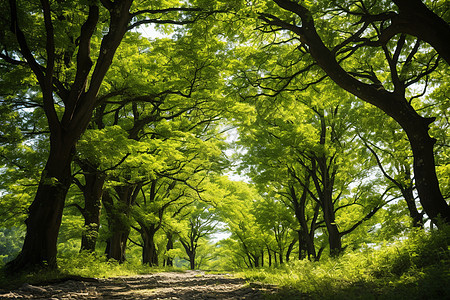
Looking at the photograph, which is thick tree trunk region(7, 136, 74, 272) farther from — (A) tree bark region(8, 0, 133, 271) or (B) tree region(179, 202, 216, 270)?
(B) tree region(179, 202, 216, 270)

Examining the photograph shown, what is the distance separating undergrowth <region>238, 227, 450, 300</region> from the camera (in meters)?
3.38

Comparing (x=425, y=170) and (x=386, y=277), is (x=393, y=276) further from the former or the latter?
(x=425, y=170)

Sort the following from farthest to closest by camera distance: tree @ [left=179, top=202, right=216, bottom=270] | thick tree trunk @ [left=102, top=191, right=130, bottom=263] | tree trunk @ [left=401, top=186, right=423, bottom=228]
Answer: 1. tree @ [left=179, top=202, right=216, bottom=270]
2. thick tree trunk @ [left=102, top=191, right=130, bottom=263]
3. tree trunk @ [left=401, top=186, right=423, bottom=228]

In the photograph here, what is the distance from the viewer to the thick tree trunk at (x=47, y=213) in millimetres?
7418

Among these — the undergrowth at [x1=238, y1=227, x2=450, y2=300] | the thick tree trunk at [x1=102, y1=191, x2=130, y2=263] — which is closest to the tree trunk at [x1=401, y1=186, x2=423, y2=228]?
the undergrowth at [x1=238, y1=227, x2=450, y2=300]

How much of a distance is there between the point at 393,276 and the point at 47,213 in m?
8.01

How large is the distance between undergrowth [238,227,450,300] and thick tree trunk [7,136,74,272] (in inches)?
228

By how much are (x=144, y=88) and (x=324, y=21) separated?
6.48 metres

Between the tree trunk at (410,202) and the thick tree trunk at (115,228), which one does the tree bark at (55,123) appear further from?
the tree trunk at (410,202)

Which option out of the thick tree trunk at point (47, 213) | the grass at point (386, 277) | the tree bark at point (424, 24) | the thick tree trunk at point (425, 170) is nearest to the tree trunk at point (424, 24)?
the tree bark at point (424, 24)

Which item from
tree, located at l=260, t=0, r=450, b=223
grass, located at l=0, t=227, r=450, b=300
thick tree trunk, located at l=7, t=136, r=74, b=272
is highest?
tree, located at l=260, t=0, r=450, b=223

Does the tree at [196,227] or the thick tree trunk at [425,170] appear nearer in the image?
the thick tree trunk at [425,170]

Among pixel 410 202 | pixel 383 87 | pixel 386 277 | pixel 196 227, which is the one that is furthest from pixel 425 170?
pixel 196 227

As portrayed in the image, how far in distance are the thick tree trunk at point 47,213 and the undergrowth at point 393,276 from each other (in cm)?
579
